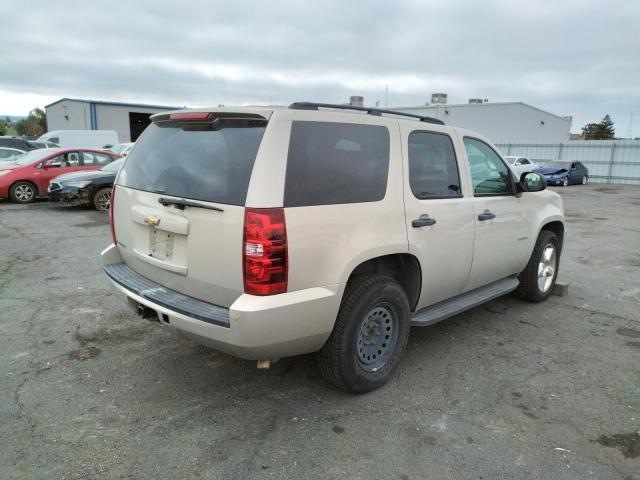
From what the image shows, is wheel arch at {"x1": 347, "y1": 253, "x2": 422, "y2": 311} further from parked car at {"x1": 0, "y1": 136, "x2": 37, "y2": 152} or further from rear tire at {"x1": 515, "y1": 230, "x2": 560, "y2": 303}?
parked car at {"x1": 0, "y1": 136, "x2": 37, "y2": 152}

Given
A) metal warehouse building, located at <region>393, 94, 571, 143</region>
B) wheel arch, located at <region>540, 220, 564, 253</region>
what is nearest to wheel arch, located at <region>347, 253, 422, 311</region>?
wheel arch, located at <region>540, 220, 564, 253</region>

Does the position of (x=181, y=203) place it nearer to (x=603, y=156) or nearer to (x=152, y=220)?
(x=152, y=220)

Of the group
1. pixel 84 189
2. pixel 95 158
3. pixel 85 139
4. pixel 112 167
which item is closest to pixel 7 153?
pixel 95 158

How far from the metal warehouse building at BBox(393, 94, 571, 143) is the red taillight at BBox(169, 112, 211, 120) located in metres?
35.6

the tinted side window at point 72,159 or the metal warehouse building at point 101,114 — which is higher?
the metal warehouse building at point 101,114

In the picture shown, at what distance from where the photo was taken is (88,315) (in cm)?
485

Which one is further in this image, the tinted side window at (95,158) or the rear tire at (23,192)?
the tinted side window at (95,158)

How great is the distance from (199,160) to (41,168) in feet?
41.9

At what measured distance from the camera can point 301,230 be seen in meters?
2.82

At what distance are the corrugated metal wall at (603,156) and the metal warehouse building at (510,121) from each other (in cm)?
461

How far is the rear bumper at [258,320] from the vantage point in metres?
2.74

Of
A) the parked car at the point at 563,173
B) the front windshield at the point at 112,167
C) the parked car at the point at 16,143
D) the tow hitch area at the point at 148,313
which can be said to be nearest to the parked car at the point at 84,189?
the front windshield at the point at 112,167

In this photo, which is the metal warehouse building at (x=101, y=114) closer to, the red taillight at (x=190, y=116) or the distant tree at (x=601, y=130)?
the red taillight at (x=190, y=116)

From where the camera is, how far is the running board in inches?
150
